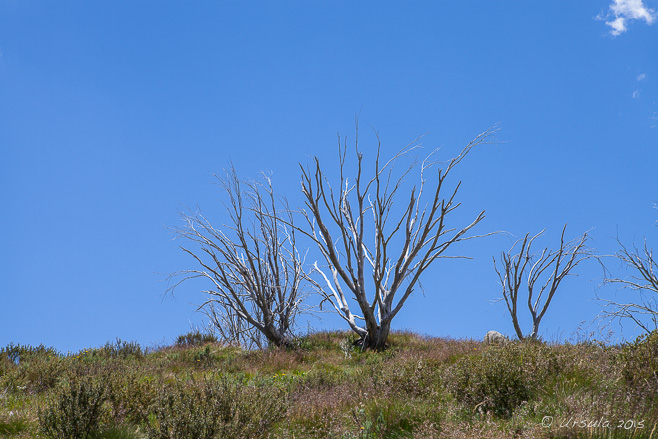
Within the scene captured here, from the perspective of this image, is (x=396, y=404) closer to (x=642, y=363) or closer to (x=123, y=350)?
(x=642, y=363)

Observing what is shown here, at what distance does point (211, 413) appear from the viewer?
13.3 ft

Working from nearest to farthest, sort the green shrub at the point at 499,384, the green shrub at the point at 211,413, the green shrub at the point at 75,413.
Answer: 1. the green shrub at the point at 211,413
2. the green shrub at the point at 75,413
3. the green shrub at the point at 499,384

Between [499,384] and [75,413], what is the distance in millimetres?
4824

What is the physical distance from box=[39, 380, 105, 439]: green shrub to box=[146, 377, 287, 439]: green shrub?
23.5 inches

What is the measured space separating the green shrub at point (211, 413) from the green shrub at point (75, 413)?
596 mm

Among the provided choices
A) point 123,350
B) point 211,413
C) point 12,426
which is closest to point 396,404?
point 211,413

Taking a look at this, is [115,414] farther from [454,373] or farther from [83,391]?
[454,373]

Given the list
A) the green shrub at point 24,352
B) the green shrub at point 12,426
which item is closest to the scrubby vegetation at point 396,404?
the green shrub at point 12,426

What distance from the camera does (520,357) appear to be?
5945 mm

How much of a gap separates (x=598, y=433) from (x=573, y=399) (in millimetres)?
560

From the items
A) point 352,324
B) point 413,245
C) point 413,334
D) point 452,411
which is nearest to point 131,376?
point 452,411

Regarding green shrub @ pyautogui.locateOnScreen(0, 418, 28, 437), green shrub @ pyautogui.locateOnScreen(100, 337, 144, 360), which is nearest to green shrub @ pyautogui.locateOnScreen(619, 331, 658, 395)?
green shrub @ pyautogui.locateOnScreen(0, 418, 28, 437)

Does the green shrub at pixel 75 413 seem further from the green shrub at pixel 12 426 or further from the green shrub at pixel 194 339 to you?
the green shrub at pixel 194 339

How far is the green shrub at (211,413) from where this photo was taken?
12.8ft
